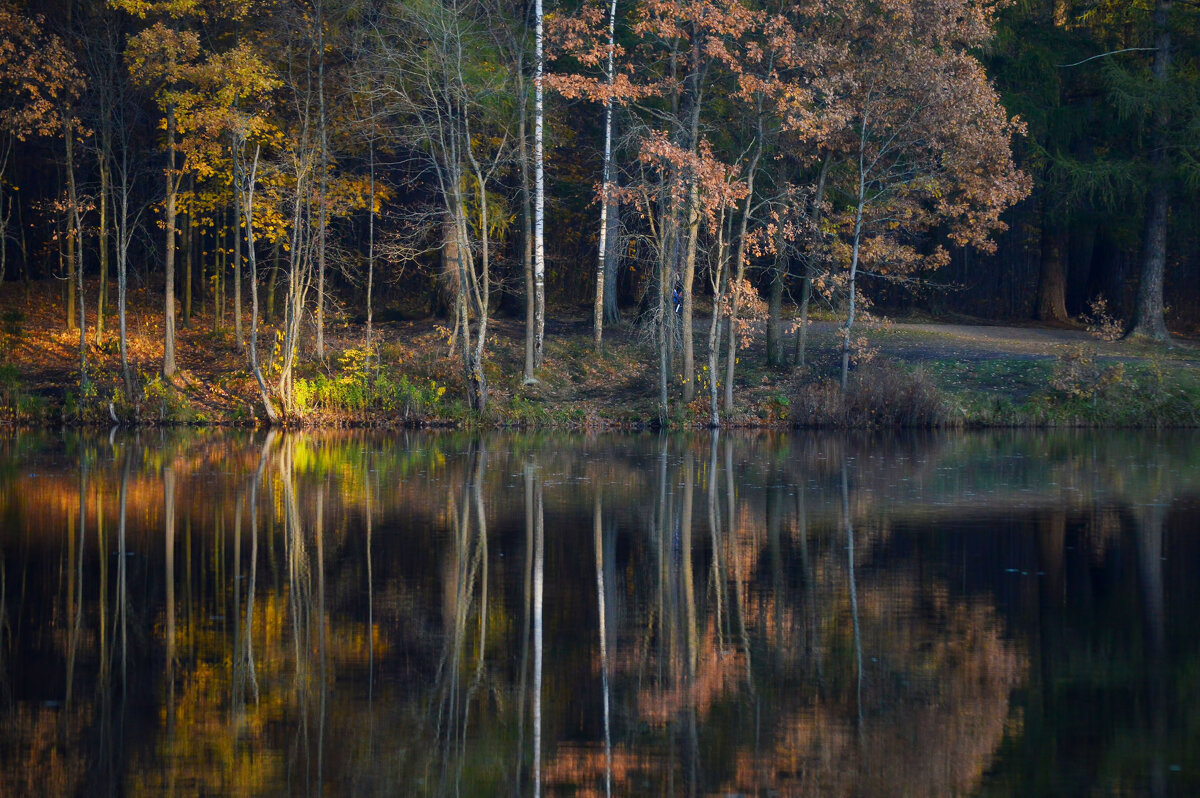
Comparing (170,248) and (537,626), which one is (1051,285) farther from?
(537,626)

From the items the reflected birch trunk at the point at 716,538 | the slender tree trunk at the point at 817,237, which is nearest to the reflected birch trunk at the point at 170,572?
the reflected birch trunk at the point at 716,538

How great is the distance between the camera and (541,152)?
103 feet

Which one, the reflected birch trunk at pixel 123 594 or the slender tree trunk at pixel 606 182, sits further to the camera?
the slender tree trunk at pixel 606 182

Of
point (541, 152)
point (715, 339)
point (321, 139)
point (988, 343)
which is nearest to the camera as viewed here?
point (715, 339)

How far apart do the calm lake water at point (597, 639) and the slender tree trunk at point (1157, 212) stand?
72.3 ft

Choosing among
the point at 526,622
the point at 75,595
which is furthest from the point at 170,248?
the point at 526,622

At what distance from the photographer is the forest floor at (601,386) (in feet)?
101

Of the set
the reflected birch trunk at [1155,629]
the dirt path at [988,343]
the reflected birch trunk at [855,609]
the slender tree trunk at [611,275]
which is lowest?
the reflected birch trunk at [855,609]

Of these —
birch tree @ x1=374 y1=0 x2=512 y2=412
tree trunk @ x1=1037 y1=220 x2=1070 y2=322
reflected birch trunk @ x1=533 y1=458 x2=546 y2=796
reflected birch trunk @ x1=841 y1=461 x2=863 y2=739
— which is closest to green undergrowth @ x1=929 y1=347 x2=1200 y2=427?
birch tree @ x1=374 y1=0 x2=512 y2=412

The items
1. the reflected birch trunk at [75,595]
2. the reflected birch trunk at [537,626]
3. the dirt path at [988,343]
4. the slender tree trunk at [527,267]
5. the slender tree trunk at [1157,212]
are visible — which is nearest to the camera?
the reflected birch trunk at [537,626]

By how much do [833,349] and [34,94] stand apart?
21.8 meters

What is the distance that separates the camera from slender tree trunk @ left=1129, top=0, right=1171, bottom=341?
37.4 metres

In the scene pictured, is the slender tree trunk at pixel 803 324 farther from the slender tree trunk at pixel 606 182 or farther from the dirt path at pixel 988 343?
the slender tree trunk at pixel 606 182

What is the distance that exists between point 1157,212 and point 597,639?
34720 mm
